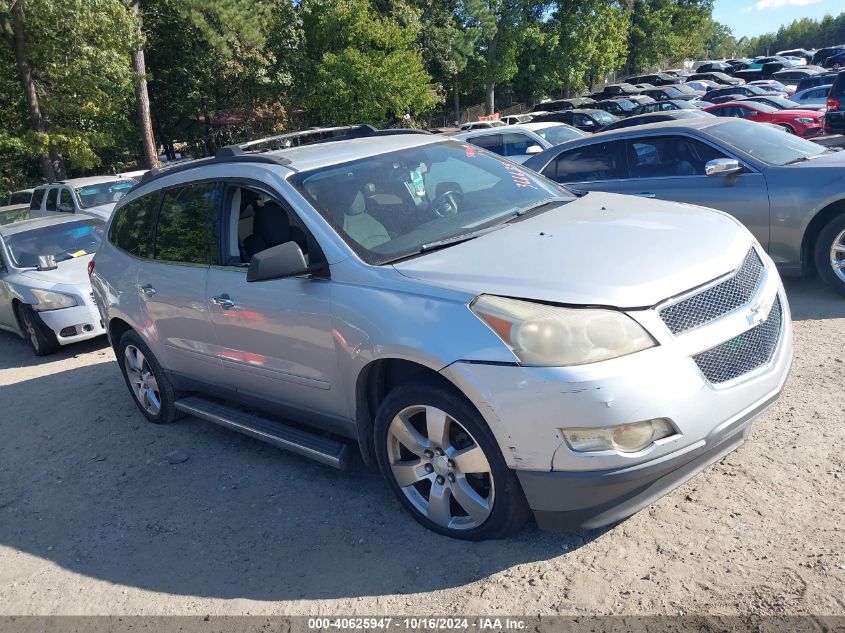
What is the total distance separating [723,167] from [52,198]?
12.9 metres

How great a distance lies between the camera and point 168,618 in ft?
10.8

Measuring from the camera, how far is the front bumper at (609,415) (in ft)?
9.22

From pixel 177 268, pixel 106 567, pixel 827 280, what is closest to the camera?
pixel 106 567

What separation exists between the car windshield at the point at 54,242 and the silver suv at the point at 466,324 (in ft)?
16.8

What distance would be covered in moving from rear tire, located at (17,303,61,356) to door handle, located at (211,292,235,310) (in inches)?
200

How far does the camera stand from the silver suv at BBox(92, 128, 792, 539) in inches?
114

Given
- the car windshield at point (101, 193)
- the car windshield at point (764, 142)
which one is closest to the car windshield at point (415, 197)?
the car windshield at point (764, 142)

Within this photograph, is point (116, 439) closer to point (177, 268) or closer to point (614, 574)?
point (177, 268)

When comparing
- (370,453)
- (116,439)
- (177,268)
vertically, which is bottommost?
(116,439)

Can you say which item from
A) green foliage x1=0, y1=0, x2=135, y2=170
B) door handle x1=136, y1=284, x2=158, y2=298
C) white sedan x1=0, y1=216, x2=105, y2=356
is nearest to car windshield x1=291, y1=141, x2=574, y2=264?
door handle x1=136, y1=284, x2=158, y2=298

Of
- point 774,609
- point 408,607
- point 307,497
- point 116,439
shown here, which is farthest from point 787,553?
point 116,439

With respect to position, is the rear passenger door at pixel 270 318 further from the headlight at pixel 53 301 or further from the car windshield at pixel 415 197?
the headlight at pixel 53 301

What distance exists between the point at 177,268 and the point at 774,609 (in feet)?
12.8

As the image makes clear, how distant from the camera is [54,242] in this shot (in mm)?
9633
